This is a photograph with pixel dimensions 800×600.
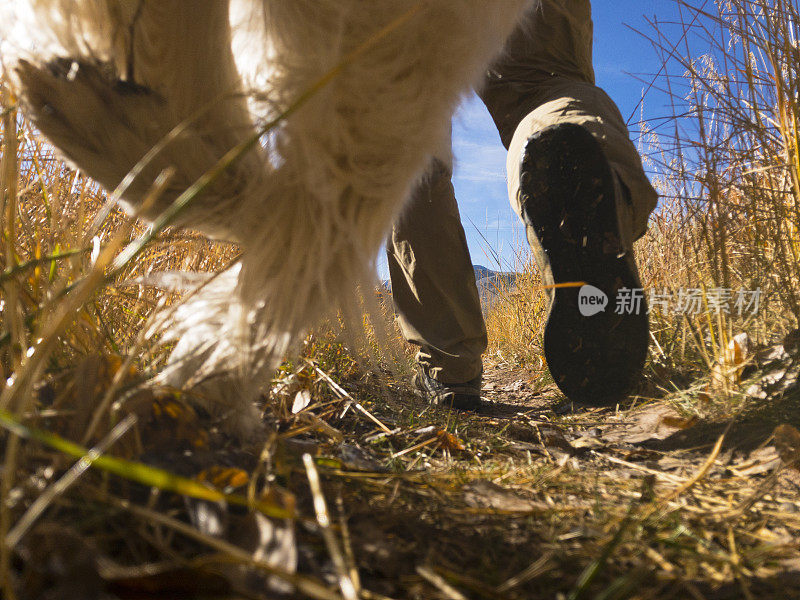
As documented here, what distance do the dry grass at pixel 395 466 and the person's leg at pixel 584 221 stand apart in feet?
0.75

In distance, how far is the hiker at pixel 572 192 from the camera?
4.82ft

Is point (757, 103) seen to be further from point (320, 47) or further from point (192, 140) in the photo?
point (192, 140)

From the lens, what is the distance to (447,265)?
212 centimetres

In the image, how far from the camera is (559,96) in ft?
5.49

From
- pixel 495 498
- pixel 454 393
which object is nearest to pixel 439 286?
pixel 454 393

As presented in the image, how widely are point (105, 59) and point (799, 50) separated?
187 cm

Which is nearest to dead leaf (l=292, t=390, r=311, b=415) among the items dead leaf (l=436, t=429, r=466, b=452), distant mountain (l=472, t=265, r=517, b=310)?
dead leaf (l=436, t=429, r=466, b=452)

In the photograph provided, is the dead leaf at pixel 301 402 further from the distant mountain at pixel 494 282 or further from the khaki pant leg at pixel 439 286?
the distant mountain at pixel 494 282

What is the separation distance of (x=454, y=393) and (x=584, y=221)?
931 mm

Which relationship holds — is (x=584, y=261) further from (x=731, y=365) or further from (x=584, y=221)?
(x=731, y=365)

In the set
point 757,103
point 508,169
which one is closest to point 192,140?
point 508,169

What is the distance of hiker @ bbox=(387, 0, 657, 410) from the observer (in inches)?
57.8

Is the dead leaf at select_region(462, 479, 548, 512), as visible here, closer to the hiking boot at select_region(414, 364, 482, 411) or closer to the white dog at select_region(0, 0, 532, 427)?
the white dog at select_region(0, 0, 532, 427)

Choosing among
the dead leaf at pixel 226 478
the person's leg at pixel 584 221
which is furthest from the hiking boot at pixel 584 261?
the dead leaf at pixel 226 478
